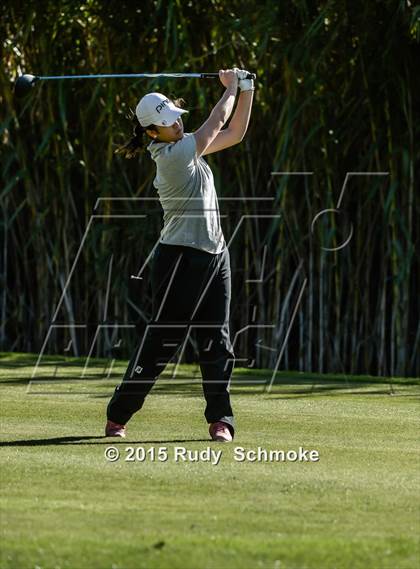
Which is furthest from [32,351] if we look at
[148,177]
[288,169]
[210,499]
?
[210,499]

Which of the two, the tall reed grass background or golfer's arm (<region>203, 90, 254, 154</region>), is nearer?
golfer's arm (<region>203, 90, 254, 154</region>)

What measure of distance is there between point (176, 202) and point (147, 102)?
420 mm

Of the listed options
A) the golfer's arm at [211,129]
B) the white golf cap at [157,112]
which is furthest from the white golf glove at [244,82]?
the white golf cap at [157,112]

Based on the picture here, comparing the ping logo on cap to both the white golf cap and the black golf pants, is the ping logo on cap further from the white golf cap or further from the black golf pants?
the black golf pants

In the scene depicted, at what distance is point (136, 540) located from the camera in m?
3.68

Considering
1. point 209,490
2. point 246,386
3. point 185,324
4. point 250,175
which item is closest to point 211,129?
point 185,324

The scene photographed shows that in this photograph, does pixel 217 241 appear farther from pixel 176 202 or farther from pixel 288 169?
pixel 288 169

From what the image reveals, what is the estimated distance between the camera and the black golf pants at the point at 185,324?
5629 millimetres

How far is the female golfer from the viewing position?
554 centimetres

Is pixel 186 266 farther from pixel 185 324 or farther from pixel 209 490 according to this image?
pixel 209 490

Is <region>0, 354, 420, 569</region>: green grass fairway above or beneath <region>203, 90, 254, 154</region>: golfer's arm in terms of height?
beneath

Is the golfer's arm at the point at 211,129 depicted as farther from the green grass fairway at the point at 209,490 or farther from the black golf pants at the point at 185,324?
the green grass fairway at the point at 209,490

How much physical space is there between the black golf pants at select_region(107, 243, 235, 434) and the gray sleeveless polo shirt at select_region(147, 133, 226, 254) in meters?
0.05

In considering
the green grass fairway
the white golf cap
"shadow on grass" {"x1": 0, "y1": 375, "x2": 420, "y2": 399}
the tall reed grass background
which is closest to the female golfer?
the white golf cap
